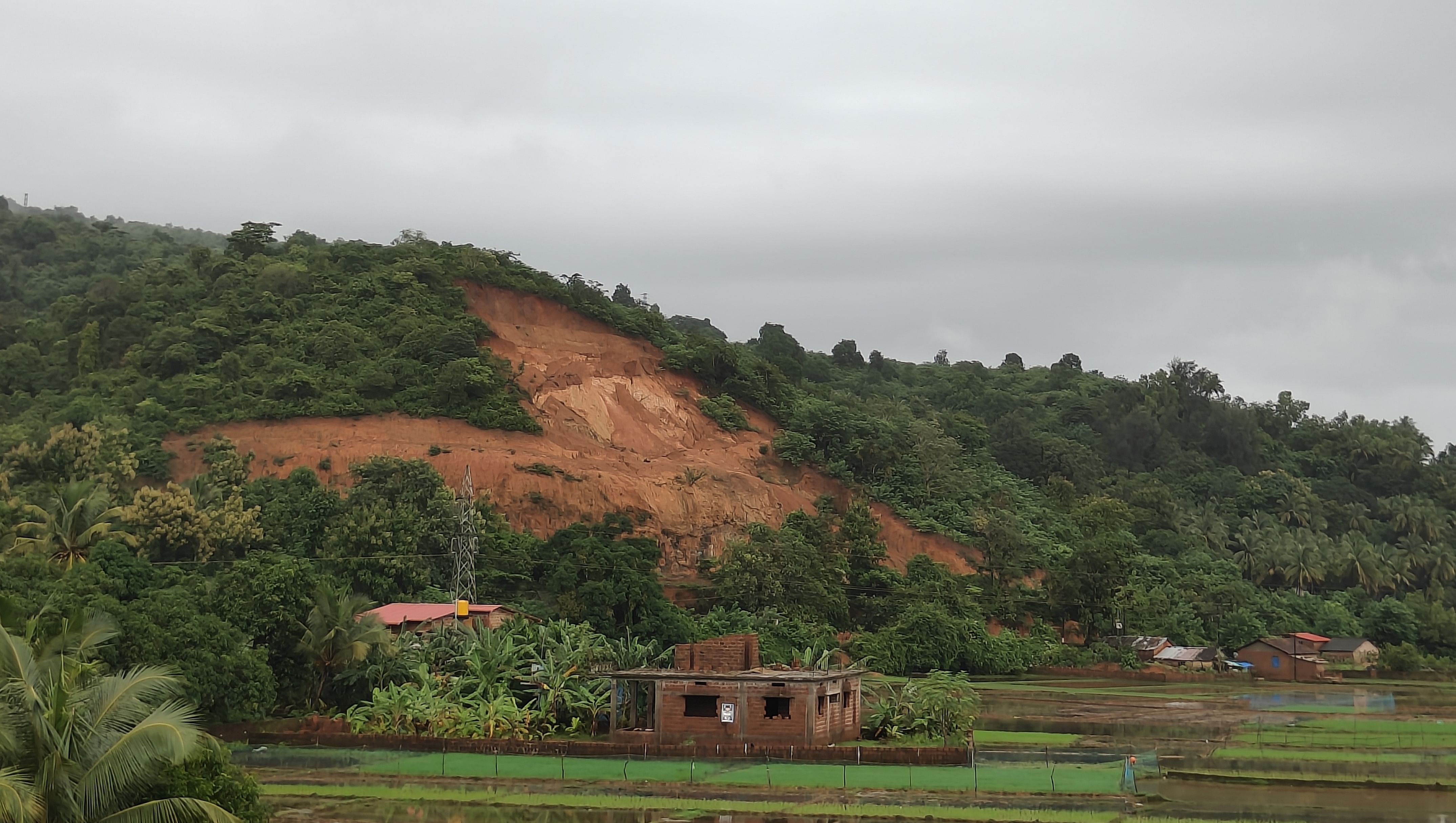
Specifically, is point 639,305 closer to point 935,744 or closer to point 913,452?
point 913,452

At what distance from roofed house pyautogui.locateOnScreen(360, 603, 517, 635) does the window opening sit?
9.65 meters

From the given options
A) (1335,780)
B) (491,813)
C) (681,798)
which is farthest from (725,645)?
(1335,780)

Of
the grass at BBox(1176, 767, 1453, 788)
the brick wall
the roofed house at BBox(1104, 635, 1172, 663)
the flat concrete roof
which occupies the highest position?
the brick wall

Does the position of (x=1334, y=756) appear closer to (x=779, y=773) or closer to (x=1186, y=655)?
(x=779, y=773)

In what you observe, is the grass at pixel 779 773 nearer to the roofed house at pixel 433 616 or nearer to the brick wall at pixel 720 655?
the brick wall at pixel 720 655

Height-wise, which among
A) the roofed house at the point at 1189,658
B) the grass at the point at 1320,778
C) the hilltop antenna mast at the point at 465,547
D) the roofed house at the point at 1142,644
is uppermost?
the hilltop antenna mast at the point at 465,547

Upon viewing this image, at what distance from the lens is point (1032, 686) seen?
50062 millimetres

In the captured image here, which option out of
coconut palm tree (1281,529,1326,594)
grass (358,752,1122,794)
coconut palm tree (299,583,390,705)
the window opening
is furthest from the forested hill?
grass (358,752,1122,794)

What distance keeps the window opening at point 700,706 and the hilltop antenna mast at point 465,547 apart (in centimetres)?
1386

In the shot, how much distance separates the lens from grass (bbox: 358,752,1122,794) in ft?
85.8

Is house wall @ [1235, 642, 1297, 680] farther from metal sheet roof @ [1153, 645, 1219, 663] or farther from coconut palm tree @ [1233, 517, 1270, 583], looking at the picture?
coconut palm tree @ [1233, 517, 1270, 583]

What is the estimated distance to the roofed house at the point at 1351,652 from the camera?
2402 inches

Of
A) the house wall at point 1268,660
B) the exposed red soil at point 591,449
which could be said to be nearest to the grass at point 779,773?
the exposed red soil at point 591,449

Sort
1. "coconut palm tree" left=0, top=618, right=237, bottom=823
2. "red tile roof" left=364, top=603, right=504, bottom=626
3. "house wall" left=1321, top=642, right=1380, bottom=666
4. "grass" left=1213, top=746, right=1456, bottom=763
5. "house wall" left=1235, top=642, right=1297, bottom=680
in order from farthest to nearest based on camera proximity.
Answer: "house wall" left=1321, top=642, right=1380, bottom=666 → "house wall" left=1235, top=642, right=1297, bottom=680 → "red tile roof" left=364, top=603, right=504, bottom=626 → "grass" left=1213, top=746, right=1456, bottom=763 → "coconut palm tree" left=0, top=618, right=237, bottom=823
